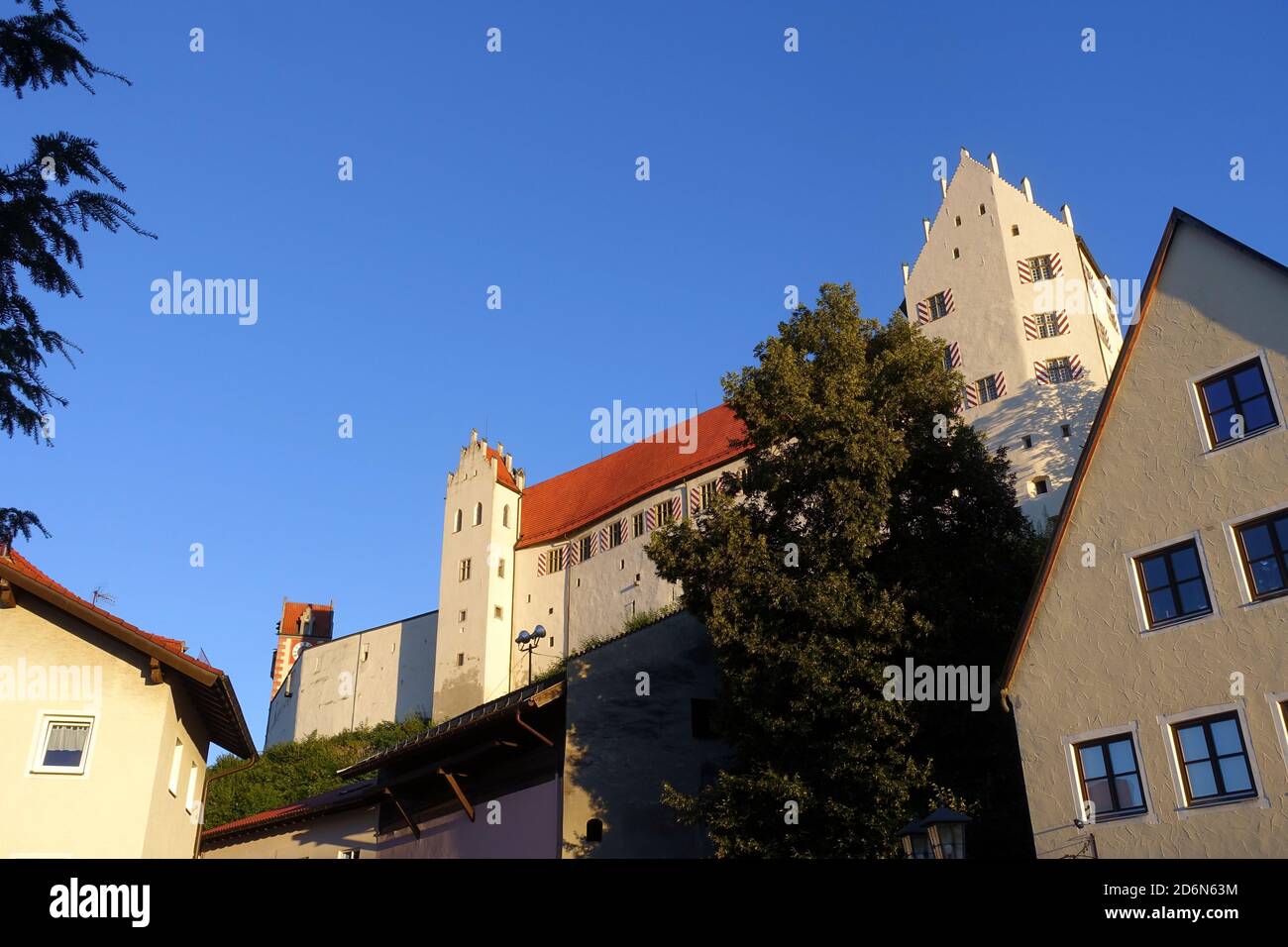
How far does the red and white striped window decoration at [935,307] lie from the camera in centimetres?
5538

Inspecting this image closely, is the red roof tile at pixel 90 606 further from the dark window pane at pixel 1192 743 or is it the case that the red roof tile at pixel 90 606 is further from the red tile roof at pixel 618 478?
the red tile roof at pixel 618 478

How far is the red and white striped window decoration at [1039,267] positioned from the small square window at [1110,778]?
3917 centimetres

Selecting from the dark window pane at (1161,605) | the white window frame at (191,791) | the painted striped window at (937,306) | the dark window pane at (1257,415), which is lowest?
the white window frame at (191,791)

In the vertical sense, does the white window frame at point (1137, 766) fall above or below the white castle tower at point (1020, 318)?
below

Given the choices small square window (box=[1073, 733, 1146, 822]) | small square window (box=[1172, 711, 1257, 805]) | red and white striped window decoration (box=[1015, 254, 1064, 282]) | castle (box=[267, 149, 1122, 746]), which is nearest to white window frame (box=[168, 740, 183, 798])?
small square window (box=[1073, 733, 1146, 822])

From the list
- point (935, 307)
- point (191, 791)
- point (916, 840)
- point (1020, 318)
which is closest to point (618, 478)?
point (935, 307)

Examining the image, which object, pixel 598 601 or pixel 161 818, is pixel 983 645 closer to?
pixel 161 818

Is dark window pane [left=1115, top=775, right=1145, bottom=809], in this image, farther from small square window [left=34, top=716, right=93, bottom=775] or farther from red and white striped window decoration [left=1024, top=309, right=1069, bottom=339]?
red and white striped window decoration [left=1024, top=309, right=1069, bottom=339]

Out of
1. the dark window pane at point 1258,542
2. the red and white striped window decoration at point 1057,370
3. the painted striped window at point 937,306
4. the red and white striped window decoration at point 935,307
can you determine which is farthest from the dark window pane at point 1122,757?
the painted striped window at point 937,306

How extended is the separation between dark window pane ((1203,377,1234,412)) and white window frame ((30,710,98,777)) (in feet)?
59.5

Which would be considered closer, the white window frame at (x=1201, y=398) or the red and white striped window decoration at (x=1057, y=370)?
the white window frame at (x=1201, y=398)

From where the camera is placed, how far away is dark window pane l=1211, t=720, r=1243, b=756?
53.8 ft
